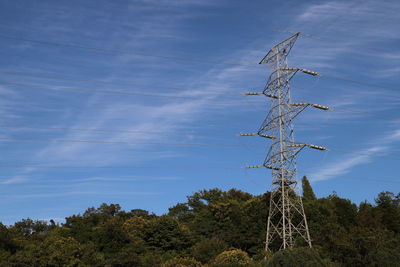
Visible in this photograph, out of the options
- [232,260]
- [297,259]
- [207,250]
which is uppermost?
[207,250]

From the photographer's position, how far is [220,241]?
53.5 meters

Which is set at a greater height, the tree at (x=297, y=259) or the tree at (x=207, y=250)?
the tree at (x=207, y=250)

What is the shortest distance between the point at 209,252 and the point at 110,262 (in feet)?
38.5

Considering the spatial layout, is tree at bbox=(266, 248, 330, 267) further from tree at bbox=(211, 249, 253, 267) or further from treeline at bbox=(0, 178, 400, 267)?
tree at bbox=(211, 249, 253, 267)

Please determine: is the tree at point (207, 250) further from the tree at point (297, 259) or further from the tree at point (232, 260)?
the tree at point (297, 259)

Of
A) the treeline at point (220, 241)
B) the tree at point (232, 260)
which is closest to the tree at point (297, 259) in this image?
the treeline at point (220, 241)

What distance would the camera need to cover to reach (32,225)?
96125mm

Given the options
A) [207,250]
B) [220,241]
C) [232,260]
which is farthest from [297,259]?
[220,241]

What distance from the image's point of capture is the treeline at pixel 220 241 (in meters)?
34.2

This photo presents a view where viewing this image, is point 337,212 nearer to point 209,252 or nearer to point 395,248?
point 209,252

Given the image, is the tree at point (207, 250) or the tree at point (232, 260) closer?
the tree at point (232, 260)

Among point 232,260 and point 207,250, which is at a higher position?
point 207,250

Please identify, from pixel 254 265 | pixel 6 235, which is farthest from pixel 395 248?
pixel 6 235

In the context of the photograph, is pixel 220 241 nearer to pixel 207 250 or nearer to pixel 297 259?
pixel 207 250
